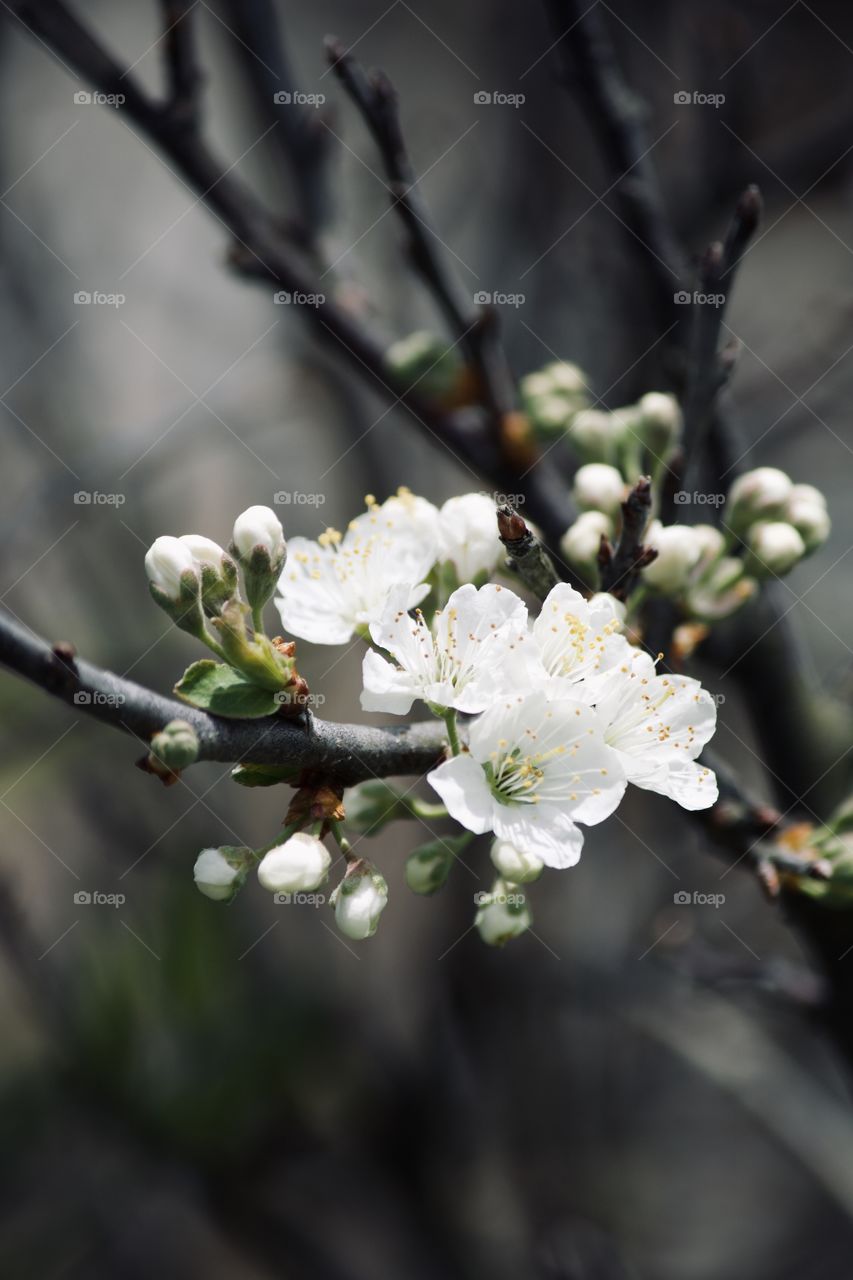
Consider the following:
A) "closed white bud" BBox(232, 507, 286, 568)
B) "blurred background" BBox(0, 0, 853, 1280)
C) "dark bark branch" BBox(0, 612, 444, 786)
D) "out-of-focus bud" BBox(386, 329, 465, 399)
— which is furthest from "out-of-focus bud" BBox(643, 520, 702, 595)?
"blurred background" BBox(0, 0, 853, 1280)

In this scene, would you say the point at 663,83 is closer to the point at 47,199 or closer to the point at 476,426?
the point at 476,426

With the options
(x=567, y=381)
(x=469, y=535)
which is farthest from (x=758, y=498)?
(x=469, y=535)

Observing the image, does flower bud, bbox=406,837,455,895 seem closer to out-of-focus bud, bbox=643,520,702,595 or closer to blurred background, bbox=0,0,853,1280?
out-of-focus bud, bbox=643,520,702,595

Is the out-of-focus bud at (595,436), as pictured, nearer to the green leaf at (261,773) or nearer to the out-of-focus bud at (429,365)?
the out-of-focus bud at (429,365)

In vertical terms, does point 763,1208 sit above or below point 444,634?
below

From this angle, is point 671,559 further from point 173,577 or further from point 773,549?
point 173,577

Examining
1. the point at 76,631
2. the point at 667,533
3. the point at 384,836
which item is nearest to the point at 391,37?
the point at 76,631
